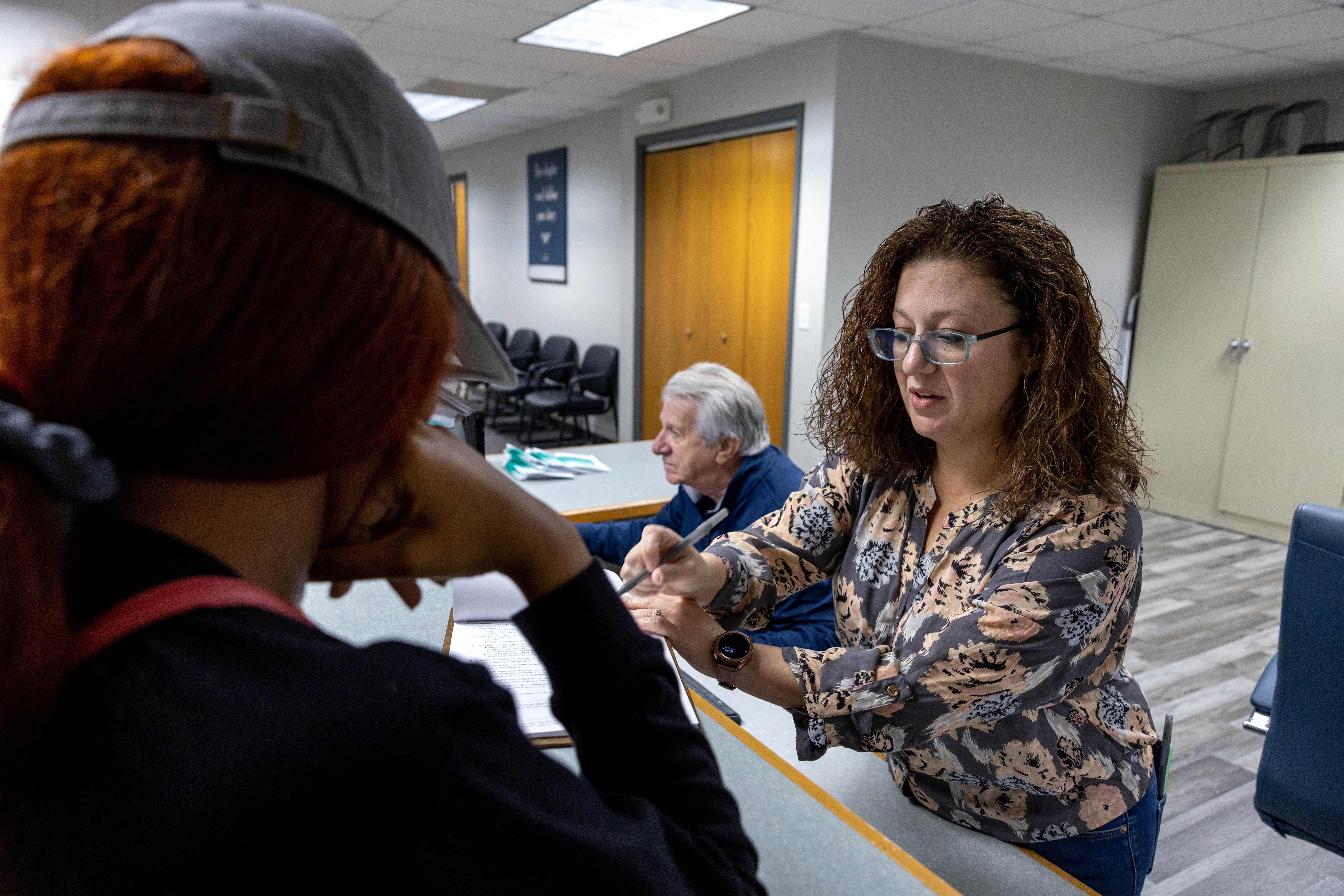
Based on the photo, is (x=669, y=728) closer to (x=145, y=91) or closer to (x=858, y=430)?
Result: (x=145, y=91)

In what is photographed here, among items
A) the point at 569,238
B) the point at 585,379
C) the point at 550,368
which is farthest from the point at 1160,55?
the point at 550,368

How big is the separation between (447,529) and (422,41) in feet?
16.0

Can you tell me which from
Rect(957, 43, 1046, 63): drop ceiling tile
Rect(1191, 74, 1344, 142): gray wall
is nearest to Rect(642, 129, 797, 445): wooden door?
Rect(957, 43, 1046, 63): drop ceiling tile

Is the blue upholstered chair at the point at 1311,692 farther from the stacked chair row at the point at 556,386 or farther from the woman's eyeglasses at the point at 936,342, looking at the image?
the stacked chair row at the point at 556,386

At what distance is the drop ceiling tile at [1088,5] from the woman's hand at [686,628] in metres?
3.59

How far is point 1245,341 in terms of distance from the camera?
5.07m

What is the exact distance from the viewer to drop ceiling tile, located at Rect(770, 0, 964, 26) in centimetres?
376

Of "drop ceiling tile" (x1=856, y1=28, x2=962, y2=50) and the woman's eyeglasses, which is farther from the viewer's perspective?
"drop ceiling tile" (x1=856, y1=28, x2=962, y2=50)

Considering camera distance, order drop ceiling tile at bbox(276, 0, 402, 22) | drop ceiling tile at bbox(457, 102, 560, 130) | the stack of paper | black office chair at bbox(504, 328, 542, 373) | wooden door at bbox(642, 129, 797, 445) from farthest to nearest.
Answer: black office chair at bbox(504, 328, 542, 373), drop ceiling tile at bbox(457, 102, 560, 130), wooden door at bbox(642, 129, 797, 445), drop ceiling tile at bbox(276, 0, 402, 22), the stack of paper

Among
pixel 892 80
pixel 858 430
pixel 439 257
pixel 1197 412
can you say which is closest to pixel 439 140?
pixel 892 80

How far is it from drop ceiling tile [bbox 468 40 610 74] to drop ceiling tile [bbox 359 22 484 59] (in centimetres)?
5

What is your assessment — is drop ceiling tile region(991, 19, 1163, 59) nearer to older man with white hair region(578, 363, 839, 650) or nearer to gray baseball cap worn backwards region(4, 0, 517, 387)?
older man with white hair region(578, 363, 839, 650)

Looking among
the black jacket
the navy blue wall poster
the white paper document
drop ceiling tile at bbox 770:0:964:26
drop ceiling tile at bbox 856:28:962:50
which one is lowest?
the white paper document

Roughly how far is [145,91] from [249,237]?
3.0 inches
